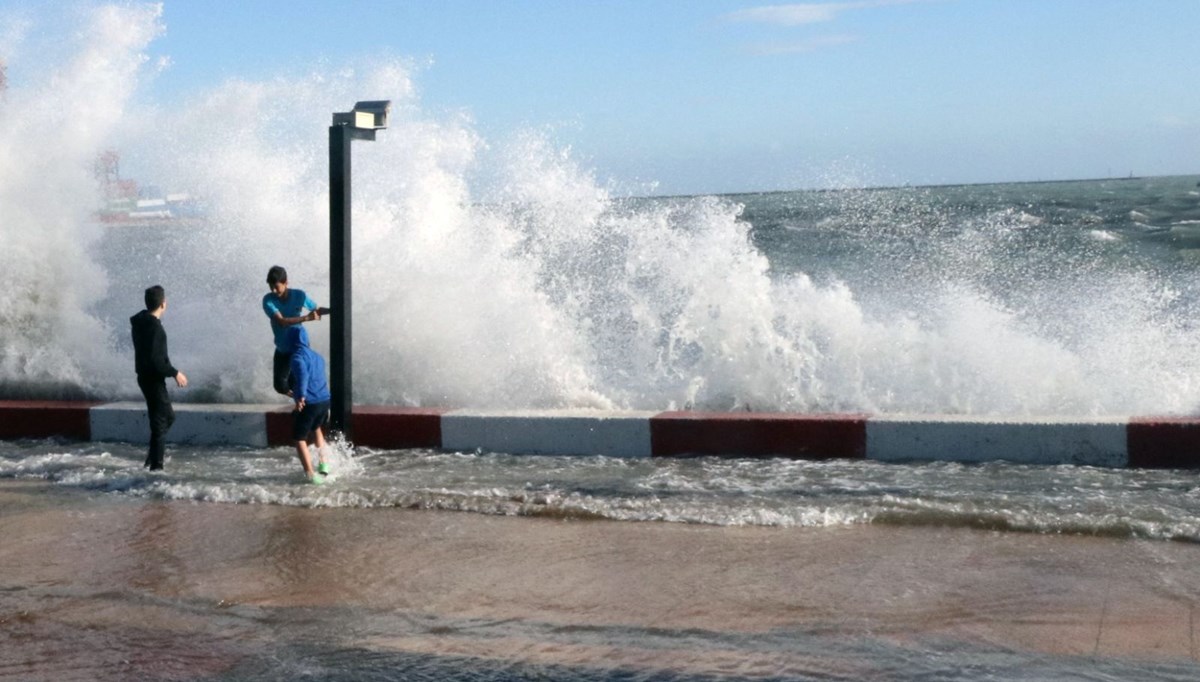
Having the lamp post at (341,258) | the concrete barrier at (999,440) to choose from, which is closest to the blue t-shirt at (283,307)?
the lamp post at (341,258)

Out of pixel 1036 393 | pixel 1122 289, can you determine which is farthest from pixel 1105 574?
pixel 1122 289

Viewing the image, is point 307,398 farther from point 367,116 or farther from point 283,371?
point 367,116

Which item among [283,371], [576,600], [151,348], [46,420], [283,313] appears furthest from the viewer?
[46,420]

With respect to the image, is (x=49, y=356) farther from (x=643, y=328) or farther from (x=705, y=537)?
(x=705, y=537)

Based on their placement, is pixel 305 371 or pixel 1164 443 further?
pixel 305 371

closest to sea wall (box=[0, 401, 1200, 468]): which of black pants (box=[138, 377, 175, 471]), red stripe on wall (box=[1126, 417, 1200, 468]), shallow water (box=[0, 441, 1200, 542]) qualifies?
red stripe on wall (box=[1126, 417, 1200, 468])

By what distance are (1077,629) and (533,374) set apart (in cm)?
565

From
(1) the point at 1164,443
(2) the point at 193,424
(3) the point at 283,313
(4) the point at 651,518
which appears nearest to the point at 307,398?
(3) the point at 283,313

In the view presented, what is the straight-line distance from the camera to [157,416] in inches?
316

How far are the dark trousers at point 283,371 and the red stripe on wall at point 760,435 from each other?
89.0 inches

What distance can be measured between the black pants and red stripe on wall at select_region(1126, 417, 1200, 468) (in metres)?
5.78

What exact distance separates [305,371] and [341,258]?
98cm

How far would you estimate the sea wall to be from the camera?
7328 mm

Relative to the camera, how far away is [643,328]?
1024 centimetres
